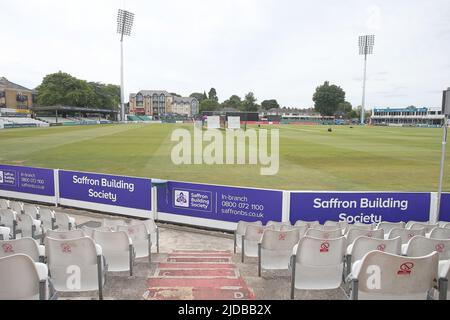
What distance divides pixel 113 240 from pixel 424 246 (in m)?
4.29

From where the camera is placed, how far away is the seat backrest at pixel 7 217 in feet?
22.2

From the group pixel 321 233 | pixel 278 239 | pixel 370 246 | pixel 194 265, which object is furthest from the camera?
pixel 194 265

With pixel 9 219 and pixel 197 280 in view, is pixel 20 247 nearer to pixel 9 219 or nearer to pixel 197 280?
pixel 197 280

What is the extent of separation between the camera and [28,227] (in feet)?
21.4

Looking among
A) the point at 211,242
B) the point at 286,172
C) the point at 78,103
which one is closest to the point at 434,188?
the point at 286,172

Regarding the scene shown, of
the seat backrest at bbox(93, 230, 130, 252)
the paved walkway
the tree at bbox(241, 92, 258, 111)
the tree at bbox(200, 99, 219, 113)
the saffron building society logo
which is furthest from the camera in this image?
the tree at bbox(200, 99, 219, 113)

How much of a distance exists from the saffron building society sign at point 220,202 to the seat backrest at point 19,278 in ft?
20.9

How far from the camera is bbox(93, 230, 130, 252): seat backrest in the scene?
16.6 feet

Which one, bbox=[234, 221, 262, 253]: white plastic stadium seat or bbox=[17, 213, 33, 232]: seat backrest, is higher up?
bbox=[17, 213, 33, 232]: seat backrest

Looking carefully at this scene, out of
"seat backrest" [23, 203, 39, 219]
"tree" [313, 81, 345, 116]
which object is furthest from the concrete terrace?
"tree" [313, 81, 345, 116]

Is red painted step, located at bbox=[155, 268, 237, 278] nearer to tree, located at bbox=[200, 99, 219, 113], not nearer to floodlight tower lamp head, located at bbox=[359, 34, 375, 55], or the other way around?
floodlight tower lamp head, located at bbox=[359, 34, 375, 55]

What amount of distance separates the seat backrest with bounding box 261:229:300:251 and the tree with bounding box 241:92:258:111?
550 ft

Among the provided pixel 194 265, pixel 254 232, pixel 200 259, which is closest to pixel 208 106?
pixel 200 259

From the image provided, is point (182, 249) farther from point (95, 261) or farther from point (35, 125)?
point (35, 125)
